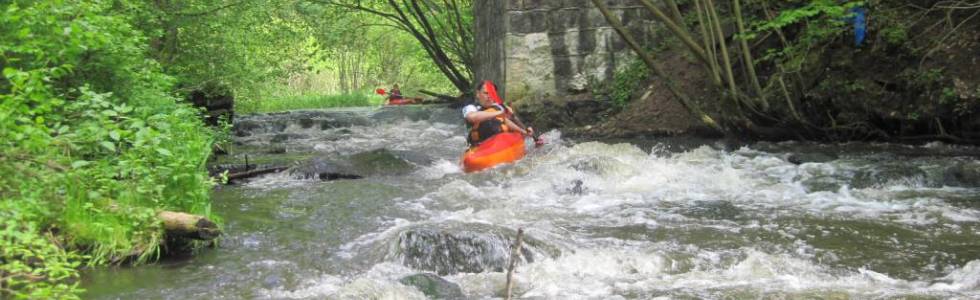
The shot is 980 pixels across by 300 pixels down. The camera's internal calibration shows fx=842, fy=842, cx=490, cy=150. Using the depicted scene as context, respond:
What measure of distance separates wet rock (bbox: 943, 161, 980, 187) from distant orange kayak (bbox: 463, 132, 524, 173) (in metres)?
4.14

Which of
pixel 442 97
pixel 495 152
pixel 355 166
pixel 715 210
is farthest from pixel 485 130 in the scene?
pixel 442 97

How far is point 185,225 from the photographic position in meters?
4.67

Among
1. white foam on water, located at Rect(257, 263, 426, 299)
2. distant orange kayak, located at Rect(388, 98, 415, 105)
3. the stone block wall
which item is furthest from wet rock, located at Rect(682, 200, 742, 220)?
distant orange kayak, located at Rect(388, 98, 415, 105)

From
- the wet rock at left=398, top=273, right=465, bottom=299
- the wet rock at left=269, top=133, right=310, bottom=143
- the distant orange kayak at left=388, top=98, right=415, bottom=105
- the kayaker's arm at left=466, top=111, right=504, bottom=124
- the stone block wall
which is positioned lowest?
the distant orange kayak at left=388, top=98, right=415, bottom=105

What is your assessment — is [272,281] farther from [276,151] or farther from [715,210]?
[276,151]

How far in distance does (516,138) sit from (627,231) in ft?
12.6

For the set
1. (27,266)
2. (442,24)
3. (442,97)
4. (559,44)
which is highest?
(442,24)

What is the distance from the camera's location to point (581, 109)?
41.3 ft

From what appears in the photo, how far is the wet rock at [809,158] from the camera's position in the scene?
27.4 ft

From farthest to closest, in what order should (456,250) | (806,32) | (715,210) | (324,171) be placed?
(806,32), (324,171), (715,210), (456,250)

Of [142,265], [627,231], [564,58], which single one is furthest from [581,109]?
[142,265]

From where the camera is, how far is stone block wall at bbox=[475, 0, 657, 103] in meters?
12.4

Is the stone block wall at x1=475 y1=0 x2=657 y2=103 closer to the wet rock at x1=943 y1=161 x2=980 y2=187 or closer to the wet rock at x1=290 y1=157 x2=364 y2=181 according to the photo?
the wet rock at x1=290 y1=157 x2=364 y2=181

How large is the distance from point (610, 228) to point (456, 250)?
1.51 meters
